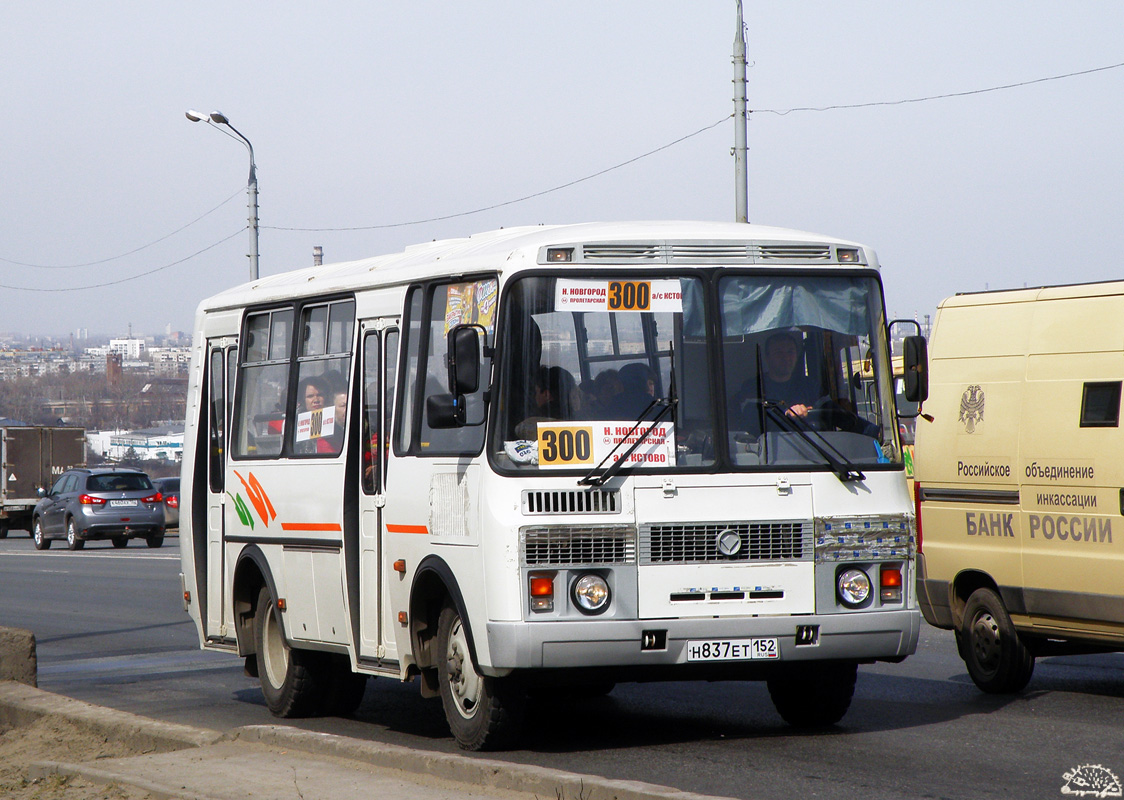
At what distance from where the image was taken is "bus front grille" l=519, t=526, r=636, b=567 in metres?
7.92

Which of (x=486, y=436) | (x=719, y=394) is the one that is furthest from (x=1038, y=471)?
(x=486, y=436)

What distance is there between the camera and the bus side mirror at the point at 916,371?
28.7ft

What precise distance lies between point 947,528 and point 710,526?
357 cm

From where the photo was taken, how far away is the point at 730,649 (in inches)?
319

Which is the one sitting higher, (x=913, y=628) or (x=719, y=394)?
(x=719, y=394)

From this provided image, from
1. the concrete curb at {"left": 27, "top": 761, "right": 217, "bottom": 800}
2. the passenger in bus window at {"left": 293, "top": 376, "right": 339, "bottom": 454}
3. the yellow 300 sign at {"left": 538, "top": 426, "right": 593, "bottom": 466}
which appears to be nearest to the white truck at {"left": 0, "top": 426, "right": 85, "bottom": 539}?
the passenger in bus window at {"left": 293, "top": 376, "right": 339, "bottom": 454}

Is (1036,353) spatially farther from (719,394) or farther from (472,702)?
(472,702)

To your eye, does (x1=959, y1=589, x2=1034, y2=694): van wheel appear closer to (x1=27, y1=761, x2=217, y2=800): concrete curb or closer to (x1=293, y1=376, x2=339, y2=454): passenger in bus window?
(x1=293, y1=376, x2=339, y2=454): passenger in bus window

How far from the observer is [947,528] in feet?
36.5

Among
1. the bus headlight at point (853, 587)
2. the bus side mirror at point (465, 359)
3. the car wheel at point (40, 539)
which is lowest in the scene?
the car wheel at point (40, 539)

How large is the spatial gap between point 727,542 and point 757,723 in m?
1.93

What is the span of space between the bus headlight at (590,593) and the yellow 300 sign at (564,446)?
59cm
